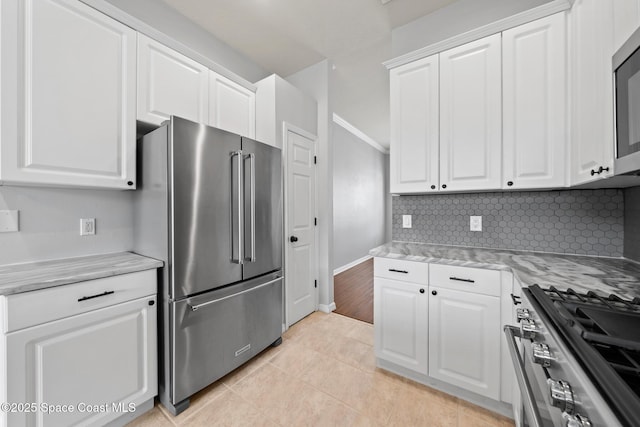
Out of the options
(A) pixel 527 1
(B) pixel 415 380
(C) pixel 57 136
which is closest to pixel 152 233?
(C) pixel 57 136

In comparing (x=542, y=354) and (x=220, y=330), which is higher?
(x=542, y=354)

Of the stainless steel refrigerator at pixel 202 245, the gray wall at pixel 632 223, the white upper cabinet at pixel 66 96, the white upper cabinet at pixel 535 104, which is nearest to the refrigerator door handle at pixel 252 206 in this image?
the stainless steel refrigerator at pixel 202 245

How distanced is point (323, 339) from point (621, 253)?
223 centimetres

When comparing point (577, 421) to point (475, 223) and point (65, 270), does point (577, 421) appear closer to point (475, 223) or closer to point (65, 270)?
point (475, 223)

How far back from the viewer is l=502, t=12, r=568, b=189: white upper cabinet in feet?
4.85

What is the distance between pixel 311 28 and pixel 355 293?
332cm

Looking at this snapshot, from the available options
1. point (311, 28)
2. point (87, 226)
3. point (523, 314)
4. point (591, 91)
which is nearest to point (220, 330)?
point (87, 226)

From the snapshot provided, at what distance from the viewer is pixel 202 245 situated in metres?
1.58

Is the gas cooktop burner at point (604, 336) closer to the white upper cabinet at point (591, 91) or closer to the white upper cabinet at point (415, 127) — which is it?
the white upper cabinet at point (591, 91)

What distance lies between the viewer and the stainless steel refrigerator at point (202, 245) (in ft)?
4.83

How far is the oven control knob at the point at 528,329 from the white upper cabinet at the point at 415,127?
1.22 meters

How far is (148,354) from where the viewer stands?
146cm

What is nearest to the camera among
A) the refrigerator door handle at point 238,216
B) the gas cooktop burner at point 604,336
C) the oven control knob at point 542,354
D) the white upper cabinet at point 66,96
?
the gas cooktop burner at point 604,336

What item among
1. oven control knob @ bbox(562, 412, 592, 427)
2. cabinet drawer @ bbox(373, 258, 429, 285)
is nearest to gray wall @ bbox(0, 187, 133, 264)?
cabinet drawer @ bbox(373, 258, 429, 285)
